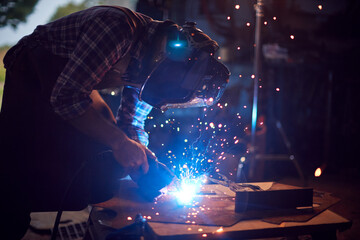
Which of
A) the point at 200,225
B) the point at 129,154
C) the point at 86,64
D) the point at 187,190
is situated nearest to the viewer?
the point at 200,225

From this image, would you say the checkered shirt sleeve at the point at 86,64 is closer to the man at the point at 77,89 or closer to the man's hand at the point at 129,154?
the man at the point at 77,89

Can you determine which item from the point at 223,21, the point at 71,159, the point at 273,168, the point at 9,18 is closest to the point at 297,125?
the point at 273,168

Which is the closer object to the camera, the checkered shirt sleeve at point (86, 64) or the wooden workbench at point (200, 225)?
the wooden workbench at point (200, 225)

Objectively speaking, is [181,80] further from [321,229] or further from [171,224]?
[321,229]

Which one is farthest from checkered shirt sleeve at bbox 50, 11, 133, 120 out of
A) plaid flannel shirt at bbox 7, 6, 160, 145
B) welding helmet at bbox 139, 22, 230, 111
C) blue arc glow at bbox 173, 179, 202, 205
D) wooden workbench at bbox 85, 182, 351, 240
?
blue arc glow at bbox 173, 179, 202, 205

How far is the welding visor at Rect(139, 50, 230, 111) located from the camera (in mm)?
1709

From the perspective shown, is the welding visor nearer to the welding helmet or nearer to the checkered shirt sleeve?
the welding helmet

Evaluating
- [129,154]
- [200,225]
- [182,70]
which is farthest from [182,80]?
[200,225]

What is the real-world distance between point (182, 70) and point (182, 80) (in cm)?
6

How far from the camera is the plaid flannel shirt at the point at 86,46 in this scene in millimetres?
1543

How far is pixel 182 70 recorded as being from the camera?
1.72 metres

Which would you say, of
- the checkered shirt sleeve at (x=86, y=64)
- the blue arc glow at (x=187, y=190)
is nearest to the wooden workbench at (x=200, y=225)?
the blue arc glow at (x=187, y=190)

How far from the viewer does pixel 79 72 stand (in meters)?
1.54

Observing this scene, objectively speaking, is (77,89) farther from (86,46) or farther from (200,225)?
(200,225)
